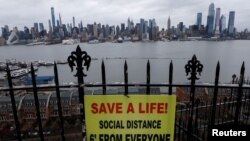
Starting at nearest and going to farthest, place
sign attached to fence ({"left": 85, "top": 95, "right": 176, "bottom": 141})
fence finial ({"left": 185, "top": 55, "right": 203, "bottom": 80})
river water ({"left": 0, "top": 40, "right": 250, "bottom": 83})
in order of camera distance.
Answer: sign attached to fence ({"left": 85, "top": 95, "right": 176, "bottom": 141})
fence finial ({"left": 185, "top": 55, "right": 203, "bottom": 80})
river water ({"left": 0, "top": 40, "right": 250, "bottom": 83})

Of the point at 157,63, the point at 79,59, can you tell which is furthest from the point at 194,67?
the point at 157,63

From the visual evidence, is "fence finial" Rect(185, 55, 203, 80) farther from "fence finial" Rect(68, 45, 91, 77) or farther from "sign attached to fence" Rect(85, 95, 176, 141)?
"fence finial" Rect(68, 45, 91, 77)

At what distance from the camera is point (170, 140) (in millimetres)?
2900

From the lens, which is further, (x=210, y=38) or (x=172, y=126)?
(x=210, y=38)

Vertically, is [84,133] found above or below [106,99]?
below

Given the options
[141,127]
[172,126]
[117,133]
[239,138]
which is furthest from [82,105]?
[239,138]

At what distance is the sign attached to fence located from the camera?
2721mm

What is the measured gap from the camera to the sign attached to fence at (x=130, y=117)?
8.93ft

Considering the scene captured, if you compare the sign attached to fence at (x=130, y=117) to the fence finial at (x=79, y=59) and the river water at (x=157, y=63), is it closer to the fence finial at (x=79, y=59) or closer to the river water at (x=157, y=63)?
the fence finial at (x=79, y=59)

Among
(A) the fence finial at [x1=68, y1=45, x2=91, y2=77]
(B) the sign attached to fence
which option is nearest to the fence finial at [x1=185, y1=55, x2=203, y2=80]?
(B) the sign attached to fence

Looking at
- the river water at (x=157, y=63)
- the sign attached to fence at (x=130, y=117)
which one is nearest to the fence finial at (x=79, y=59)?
the sign attached to fence at (x=130, y=117)

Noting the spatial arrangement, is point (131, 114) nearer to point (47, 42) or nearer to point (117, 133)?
point (117, 133)

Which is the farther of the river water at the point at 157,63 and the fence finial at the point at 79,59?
the river water at the point at 157,63

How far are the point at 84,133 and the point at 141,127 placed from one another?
29.9 inches
